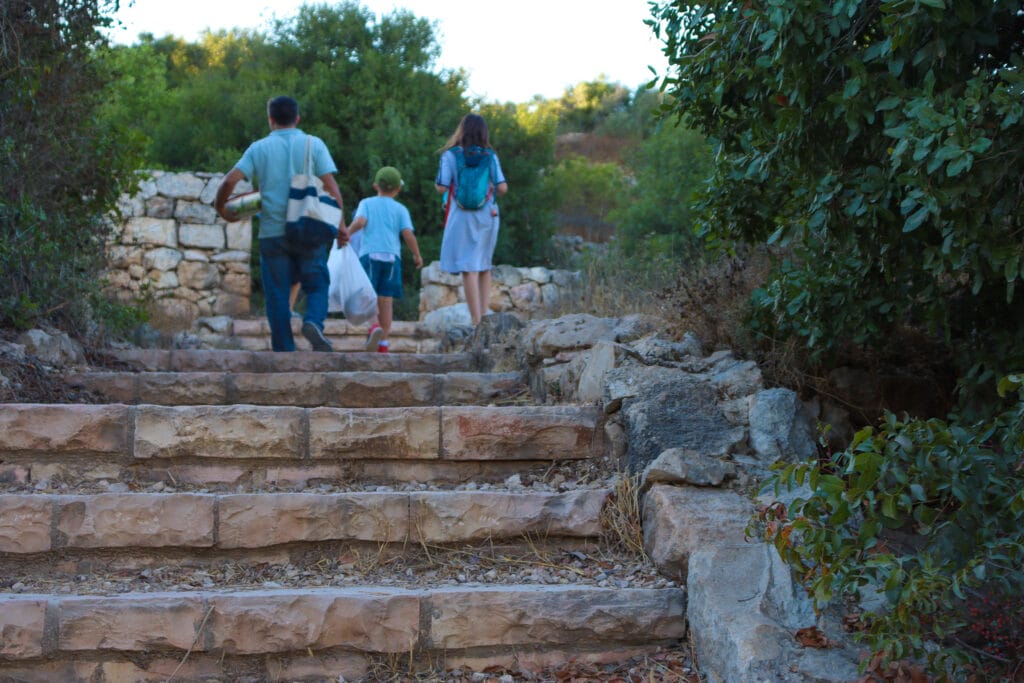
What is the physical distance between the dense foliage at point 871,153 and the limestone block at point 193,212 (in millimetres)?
8968

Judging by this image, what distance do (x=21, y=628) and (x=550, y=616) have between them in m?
1.46

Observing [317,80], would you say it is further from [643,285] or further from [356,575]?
[356,575]

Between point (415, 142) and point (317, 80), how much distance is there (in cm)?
217

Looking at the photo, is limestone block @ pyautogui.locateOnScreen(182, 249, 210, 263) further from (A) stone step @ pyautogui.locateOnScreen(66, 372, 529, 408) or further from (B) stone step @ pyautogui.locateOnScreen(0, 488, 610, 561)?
(B) stone step @ pyautogui.locateOnScreen(0, 488, 610, 561)

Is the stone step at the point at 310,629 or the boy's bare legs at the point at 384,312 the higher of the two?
the boy's bare legs at the point at 384,312

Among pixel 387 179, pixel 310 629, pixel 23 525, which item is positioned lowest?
pixel 310 629

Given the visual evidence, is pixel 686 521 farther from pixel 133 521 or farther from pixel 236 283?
pixel 236 283

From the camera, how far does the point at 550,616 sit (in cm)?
298

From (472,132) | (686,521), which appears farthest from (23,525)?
(472,132)

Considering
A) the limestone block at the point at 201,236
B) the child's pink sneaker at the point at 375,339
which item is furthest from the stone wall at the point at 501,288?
the child's pink sneaker at the point at 375,339

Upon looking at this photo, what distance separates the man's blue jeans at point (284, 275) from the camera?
20.6 feet

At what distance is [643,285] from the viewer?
22.2 ft

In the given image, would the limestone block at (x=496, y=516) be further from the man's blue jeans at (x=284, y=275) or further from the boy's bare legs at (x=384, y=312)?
the boy's bare legs at (x=384, y=312)

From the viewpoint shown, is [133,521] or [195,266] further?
[195,266]
